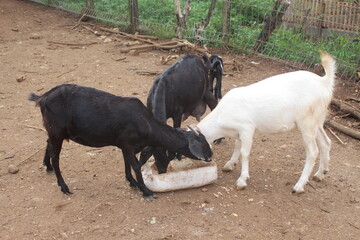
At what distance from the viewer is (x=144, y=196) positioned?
4.65m

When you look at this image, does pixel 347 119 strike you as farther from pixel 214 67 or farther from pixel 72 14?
pixel 72 14

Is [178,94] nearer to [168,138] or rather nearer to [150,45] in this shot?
[168,138]

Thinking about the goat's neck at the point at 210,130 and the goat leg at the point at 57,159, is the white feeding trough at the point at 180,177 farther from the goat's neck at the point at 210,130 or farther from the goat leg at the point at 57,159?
the goat leg at the point at 57,159

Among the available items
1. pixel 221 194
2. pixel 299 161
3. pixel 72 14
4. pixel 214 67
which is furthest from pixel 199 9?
pixel 221 194

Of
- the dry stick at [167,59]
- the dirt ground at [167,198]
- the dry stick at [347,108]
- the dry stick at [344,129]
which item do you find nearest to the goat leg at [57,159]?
the dirt ground at [167,198]

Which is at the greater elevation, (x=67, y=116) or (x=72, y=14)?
(x=67, y=116)

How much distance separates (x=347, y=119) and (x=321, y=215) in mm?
2773

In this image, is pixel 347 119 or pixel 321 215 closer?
pixel 321 215

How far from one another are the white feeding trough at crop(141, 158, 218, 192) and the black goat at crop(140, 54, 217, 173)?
150 mm

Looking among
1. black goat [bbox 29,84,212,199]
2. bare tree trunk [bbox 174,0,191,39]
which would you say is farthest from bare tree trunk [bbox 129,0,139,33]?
black goat [bbox 29,84,212,199]

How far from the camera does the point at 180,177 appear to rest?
4688mm

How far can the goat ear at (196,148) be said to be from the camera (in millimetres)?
4570

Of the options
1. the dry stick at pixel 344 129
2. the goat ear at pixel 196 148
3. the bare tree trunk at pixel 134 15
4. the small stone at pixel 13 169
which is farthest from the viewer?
the bare tree trunk at pixel 134 15

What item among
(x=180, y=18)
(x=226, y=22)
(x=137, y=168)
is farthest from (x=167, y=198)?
(x=180, y=18)
